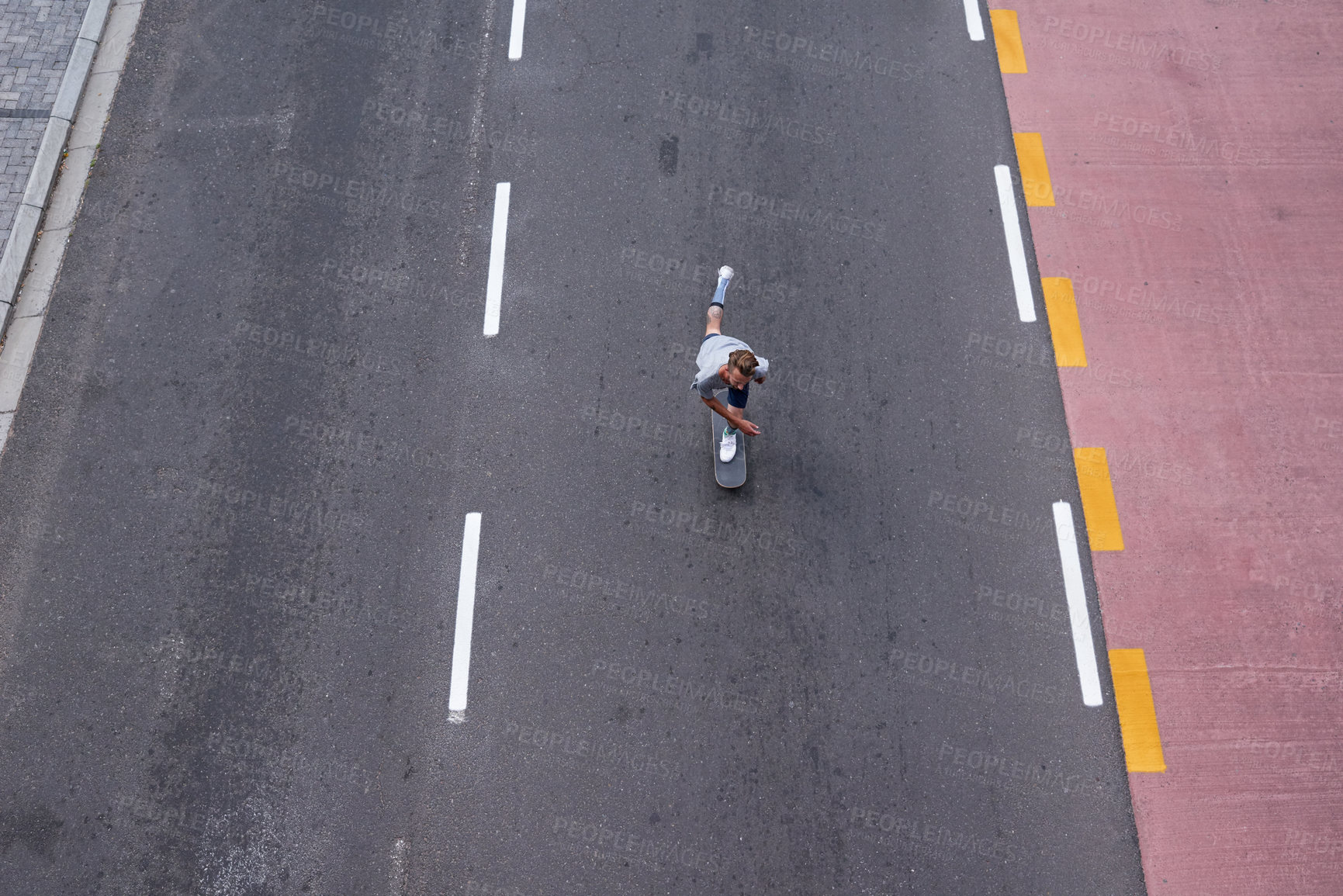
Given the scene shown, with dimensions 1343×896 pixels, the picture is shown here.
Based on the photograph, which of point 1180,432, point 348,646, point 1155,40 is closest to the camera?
point 348,646

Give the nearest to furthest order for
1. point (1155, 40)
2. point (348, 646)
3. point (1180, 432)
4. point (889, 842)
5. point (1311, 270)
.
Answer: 1. point (889, 842)
2. point (348, 646)
3. point (1180, 432)
4. point (1311, 270)
5. point (1155, 40)

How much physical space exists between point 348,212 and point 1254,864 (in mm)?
9078

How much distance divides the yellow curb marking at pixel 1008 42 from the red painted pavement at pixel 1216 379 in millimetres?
115

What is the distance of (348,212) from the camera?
8.19 meters

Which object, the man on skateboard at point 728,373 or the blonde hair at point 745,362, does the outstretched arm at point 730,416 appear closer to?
the man on skateboard at point 728,373

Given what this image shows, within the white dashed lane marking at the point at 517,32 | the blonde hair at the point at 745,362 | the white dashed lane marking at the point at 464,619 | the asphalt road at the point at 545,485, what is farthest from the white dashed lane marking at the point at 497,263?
the blonde hair at the point at 745,362

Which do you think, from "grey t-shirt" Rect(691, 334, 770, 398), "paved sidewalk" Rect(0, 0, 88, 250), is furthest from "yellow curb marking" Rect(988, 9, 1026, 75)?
"paved sidewalk" Rect(0, 0, 88, 250)

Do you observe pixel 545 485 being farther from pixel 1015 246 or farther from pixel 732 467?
pixel 1015 246

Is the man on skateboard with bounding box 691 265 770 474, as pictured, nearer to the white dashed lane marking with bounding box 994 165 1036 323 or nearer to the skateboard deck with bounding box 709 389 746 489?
the skateboard deck with bounding box 709 389 746 489

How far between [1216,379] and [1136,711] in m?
3.07

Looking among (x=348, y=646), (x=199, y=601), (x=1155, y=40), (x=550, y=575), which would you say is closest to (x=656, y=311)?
(x=550, y=575)

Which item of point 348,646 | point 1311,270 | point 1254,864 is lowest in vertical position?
point 348,646

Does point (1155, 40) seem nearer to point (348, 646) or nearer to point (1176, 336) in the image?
point (1176, 336)

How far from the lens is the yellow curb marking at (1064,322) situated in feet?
25.3
